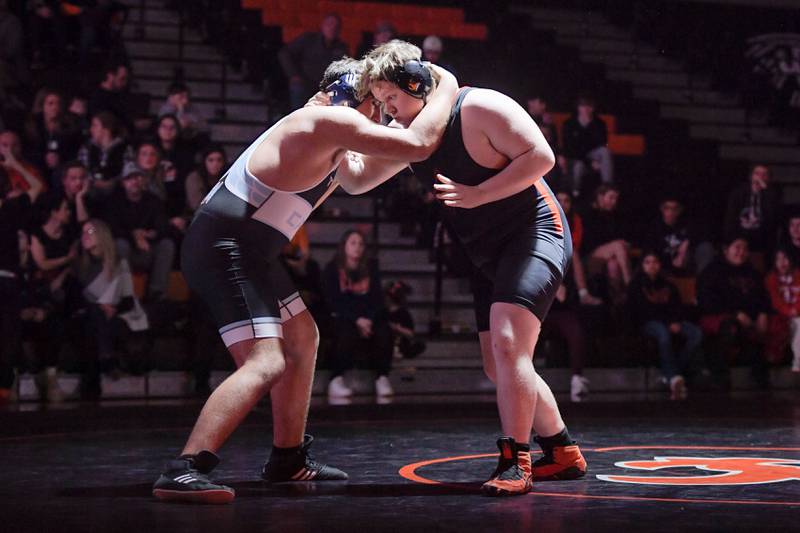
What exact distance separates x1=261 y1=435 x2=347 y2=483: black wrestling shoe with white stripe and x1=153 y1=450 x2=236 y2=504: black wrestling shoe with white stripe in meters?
0.45

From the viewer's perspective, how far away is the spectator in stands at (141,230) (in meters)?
8.27

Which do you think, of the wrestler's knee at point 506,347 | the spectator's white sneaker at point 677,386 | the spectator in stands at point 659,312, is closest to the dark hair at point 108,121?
the spectator in stands at point 659,312

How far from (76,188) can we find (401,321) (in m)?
2.31

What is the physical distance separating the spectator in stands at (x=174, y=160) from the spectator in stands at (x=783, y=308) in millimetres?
4285

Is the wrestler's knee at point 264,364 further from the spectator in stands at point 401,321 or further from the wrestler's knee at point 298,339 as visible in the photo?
the spectator in stands at point 401,321

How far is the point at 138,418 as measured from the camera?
6.48m

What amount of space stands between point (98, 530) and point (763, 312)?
6690 millimetres

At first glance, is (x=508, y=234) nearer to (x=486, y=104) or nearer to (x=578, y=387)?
(x=486, y=104)

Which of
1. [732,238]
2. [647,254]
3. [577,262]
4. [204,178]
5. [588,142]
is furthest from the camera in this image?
[588,142]

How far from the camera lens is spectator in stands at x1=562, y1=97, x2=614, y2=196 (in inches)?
409

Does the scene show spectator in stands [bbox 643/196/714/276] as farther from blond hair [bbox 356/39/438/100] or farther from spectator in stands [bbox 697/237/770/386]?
blond hair [bbox 356/39/438/100]

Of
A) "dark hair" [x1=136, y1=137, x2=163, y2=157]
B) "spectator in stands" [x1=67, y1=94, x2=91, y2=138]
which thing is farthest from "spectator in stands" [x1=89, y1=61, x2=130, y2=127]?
"dark hair" [x1=136, y1=137, x2=163, y2=157]

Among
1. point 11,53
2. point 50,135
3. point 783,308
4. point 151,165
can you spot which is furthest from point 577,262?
point 11,53

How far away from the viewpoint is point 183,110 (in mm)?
9531
